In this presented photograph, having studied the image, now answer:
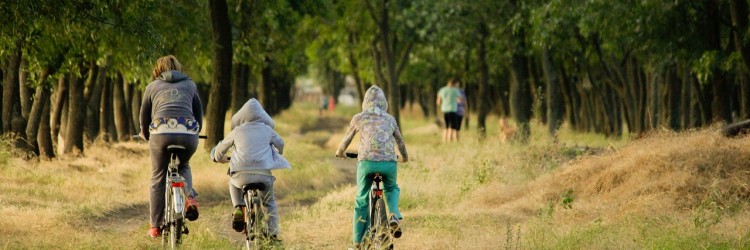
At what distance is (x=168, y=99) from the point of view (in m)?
11.5

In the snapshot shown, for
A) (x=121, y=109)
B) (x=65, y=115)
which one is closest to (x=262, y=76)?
(x=121, y=109)

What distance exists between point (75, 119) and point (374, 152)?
14.7 metres

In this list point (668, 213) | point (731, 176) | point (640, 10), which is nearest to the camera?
point (668, 213)

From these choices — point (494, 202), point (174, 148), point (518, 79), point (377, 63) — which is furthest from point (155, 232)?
point (377, 63)

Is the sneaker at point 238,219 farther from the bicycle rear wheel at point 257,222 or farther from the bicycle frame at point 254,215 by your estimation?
the bicycle rear wheel at point 257,222

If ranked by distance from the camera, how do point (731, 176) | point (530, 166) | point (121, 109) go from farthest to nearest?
point (121, 109) < point (530, 166) < point (731, 176)

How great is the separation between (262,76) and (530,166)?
21.0 m

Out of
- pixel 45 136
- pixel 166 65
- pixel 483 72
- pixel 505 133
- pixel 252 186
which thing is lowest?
pixel 505 133

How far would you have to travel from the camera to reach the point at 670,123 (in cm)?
2844

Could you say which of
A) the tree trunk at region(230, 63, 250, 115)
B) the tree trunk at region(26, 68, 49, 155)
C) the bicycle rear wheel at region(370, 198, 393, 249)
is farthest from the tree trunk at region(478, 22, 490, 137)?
the bicycle rear wheel at region(370, 198, 393, 249)

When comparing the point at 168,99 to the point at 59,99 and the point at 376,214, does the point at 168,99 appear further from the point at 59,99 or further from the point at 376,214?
the point at 59,99

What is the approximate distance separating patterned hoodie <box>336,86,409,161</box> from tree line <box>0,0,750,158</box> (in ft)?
15.9

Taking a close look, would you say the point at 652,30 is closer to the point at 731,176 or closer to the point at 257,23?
the point at 257,23

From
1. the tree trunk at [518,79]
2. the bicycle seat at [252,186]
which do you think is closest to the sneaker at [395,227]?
the bicycle seat at [252,186]
